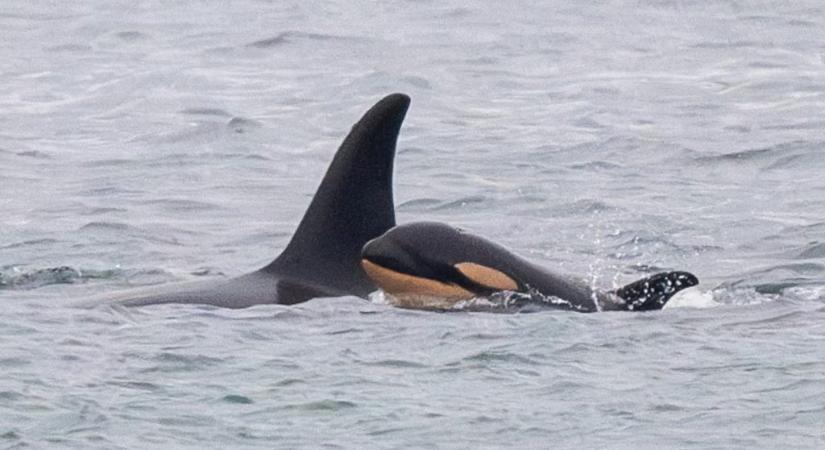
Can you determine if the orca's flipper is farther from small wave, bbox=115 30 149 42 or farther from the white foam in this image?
small wave, bbox=115 30 149 42

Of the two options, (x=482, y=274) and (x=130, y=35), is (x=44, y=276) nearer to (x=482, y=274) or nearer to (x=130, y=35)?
(x=482, y=274)

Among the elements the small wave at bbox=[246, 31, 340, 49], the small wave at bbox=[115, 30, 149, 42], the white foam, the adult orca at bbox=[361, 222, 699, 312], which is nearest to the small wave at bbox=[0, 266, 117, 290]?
the adult orca at bbox=[361, 222, 699, 312]

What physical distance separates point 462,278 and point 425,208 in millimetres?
5972

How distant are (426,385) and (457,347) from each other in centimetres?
102

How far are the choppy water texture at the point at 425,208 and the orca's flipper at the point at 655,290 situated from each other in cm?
27

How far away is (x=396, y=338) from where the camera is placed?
1334cm

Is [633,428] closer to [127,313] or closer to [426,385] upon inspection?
[426,385]

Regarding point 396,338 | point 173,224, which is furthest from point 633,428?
point 173,224

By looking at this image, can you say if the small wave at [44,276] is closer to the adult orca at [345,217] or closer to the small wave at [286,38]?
the adult orca at [345,217]

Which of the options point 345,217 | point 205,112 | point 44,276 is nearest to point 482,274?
point 345,217

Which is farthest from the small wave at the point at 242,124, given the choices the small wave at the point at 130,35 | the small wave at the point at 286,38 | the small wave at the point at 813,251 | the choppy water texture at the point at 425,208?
the small wave at the point at 813,251

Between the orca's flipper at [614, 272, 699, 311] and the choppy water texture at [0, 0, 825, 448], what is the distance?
0.27 metres

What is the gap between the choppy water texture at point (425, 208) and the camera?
11.5m

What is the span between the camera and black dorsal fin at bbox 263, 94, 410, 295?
14.9 metres
